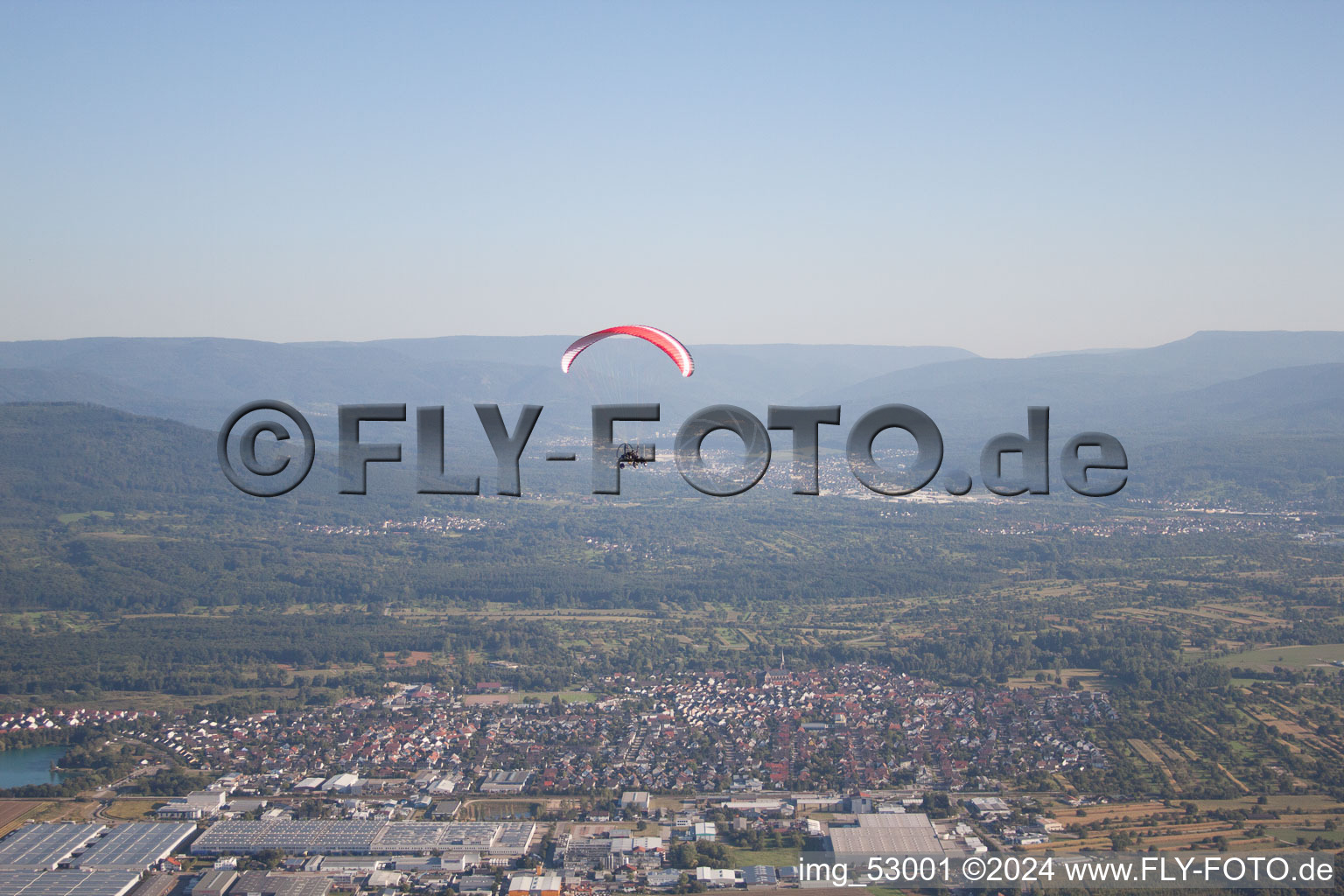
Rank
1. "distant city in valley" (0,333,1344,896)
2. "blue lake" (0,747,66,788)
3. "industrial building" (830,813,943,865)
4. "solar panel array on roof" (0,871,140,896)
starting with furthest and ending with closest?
"blue lake" (0,747,66,788) < "distant city in valley" (0,333,1344,896) < "industrial building" (830,813,943,865) < "solar panel array on roof" (0,871,140,896)

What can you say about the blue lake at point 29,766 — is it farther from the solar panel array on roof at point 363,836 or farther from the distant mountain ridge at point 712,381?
the distant mountain ridge at point 712,381

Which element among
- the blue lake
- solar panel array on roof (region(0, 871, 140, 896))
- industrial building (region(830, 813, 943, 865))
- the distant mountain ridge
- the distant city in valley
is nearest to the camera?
solar panel array on roof (region(0, 871, 140, 896))

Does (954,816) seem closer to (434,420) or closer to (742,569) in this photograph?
(434,420)

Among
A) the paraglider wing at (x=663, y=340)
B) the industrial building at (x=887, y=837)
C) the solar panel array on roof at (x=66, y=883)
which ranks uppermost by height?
the paraglider wing at (x=663, y=340)

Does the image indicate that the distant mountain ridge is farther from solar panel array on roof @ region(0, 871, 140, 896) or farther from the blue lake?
solar panel array on roof @ region(0, 871, 140, 896)

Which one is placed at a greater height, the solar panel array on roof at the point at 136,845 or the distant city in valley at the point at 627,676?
the distant city in valley at the point at 627,676

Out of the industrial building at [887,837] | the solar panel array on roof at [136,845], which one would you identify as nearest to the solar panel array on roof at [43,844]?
the solar panel array on roof at [136,845]

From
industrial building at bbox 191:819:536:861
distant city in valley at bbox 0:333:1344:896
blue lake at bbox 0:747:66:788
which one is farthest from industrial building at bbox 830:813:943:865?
blue lake at bbox 0:747:66:788

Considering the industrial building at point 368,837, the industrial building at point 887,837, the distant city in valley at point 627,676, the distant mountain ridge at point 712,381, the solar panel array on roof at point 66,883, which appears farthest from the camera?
the distant mountain ridge at point 712,381

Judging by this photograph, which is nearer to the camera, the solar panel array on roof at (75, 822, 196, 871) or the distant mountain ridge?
the solar panel array on roof at (75, 822, 196, 871)
